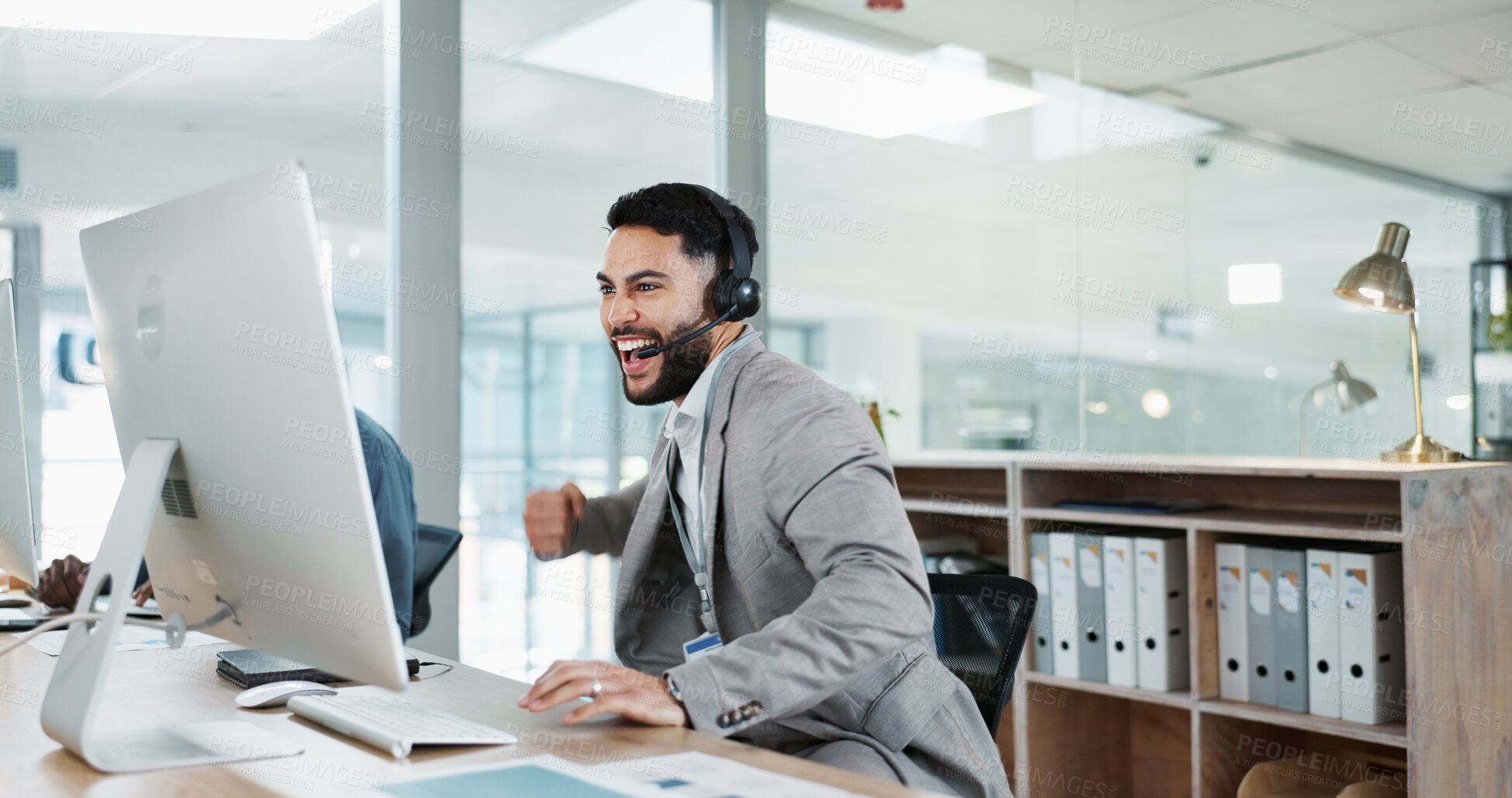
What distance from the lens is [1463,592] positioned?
2275mm

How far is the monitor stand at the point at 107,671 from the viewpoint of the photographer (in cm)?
105

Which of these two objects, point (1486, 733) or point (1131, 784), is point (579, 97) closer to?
point (1131, 784)

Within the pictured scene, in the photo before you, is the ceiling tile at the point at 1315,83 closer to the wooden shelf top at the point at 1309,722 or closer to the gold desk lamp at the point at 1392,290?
the gold desk lamp at the point at 1392,290

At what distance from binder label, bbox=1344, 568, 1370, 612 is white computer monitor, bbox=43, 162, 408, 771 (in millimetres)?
1990

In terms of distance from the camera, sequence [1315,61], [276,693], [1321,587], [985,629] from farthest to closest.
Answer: [1315,61], [1321,587], [985,629], [276,693]

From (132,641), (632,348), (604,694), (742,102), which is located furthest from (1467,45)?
(132,641)

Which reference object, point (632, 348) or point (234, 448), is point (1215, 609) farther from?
point (234, 448)

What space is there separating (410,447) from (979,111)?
220 cm

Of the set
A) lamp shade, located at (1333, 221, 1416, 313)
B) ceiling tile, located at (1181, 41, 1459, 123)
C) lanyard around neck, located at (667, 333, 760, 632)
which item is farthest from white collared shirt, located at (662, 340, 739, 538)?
ceiling tile, located at (1181, 41, 1459, 123)

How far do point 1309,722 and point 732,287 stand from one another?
1590 mm

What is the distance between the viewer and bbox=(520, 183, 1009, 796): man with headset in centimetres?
120

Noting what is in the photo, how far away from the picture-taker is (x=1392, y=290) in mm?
2596

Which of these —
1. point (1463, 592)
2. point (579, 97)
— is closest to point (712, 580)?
point (1463, 592)

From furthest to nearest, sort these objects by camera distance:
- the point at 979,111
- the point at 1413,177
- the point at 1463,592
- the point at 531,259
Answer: the point at 979,111 → the point at 531,259 → the point at 1413,177 → the point at 1463,592
